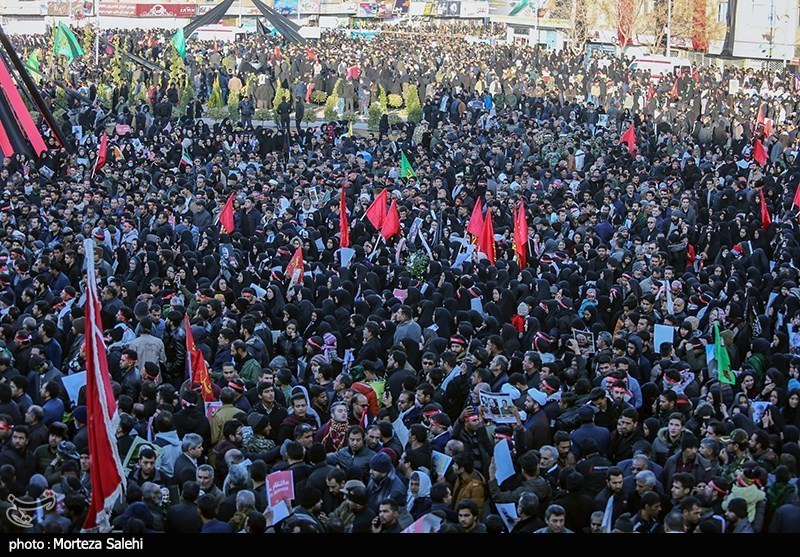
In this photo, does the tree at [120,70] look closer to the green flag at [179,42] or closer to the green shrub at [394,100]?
the green flag at [179,42]

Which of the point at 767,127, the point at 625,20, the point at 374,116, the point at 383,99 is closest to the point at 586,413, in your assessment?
the point at 767,127

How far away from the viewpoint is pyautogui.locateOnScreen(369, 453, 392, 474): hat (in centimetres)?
741

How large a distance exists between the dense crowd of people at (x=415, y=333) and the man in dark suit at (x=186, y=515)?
0.6 inches

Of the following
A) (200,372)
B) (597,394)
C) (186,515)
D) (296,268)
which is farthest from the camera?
(296,268)

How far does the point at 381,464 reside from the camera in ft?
24.3

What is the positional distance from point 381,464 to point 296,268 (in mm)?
6182

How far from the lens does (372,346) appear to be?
1068cm

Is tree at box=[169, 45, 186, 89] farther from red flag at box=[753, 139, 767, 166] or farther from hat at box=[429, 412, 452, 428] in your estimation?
hat at box=[429, 412, 452, 428]

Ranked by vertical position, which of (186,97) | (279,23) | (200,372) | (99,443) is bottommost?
(186,97)

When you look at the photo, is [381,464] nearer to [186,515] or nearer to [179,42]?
[186,515]

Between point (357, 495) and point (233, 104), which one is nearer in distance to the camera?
point (357, 495)

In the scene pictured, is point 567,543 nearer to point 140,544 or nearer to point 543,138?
point 140,544

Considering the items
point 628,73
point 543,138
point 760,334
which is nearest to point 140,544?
point 760,334

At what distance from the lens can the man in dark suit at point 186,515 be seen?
6777 millimetres
